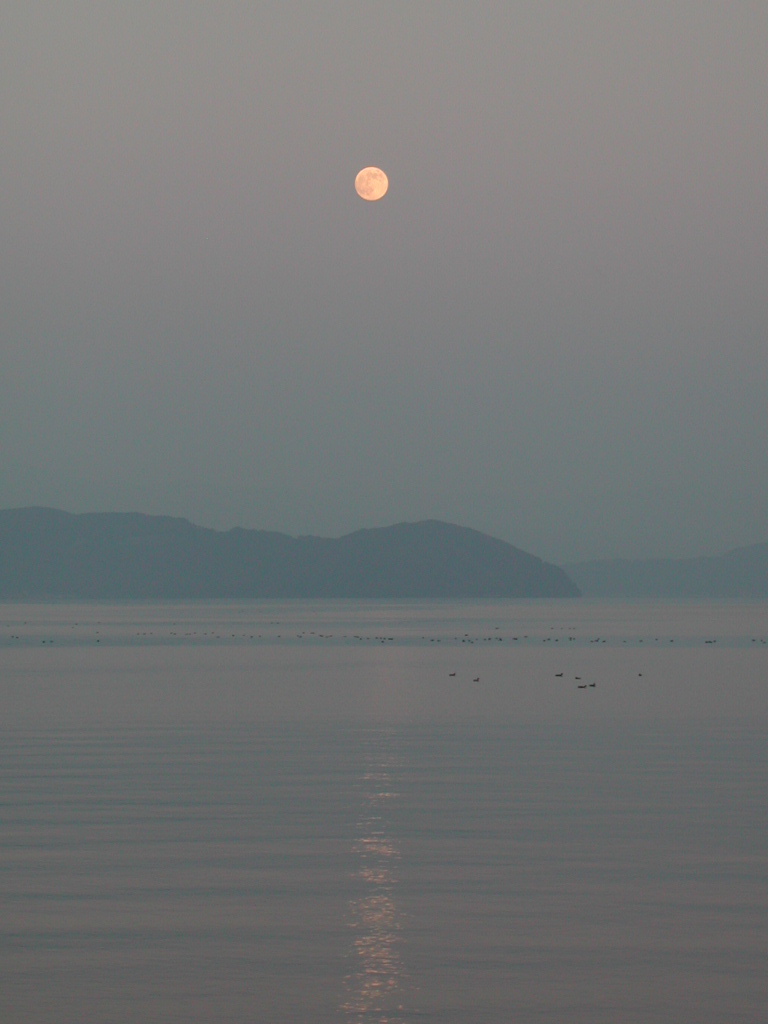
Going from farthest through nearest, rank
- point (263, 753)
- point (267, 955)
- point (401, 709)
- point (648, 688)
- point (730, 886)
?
point (648, 688) < point (401, 709) < point (263, 753) < point (730, 886) < point (267, 955)

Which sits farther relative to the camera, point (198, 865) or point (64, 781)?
point (64, 781)

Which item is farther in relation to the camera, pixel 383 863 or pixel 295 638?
pixel 295 638

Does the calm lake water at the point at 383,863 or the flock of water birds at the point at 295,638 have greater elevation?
the flock of water birds at the point at 295,638

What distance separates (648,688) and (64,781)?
1445 inches

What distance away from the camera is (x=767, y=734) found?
143ft

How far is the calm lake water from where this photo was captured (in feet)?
53.2

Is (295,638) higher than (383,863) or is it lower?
higher

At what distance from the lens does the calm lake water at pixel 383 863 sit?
1620cm

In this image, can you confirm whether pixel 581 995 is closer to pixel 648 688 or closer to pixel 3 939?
pixel 3 939

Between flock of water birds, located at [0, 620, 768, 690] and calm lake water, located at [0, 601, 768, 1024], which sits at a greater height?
flock of water birds, located at [0, 620, 768, 690]

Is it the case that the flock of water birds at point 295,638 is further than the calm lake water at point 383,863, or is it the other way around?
the flock of water birds at point 295,638

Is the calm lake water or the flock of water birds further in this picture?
the flock of water birds

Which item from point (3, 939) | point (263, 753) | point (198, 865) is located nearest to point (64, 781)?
point (263, 753)

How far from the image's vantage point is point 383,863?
2327 centimetres
